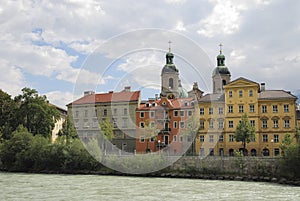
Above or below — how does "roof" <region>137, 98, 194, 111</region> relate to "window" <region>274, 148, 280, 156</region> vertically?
above

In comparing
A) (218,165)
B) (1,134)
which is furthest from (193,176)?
(1,134)

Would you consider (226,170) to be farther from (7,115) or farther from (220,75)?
(220,75)

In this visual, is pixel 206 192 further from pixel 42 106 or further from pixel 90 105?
pixel 90 105

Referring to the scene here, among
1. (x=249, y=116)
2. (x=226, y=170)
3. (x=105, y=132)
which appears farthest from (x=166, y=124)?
(x=226, y=170)

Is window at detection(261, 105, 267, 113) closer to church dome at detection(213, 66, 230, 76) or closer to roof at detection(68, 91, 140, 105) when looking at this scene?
church dome at detection(213, 66, 230, 76)

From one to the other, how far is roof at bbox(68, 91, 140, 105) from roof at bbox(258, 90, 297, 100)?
62.2 ft

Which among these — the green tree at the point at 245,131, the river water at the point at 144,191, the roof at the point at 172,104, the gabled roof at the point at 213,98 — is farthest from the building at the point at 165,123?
the river water at the point at 144,191

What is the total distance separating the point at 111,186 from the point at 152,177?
31.0ft

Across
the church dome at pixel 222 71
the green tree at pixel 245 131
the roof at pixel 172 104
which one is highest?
the church dome at pixel 222 71

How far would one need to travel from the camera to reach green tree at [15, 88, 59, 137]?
2125 inches

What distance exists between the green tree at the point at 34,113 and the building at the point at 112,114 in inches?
286

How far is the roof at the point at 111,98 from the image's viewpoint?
6412 cm

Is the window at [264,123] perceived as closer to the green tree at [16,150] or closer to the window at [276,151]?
the window at [276,151]

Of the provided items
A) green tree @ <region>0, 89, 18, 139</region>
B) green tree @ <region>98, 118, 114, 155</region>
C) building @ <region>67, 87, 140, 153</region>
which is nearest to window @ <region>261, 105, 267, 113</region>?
building @ <region>67, 87, 140, 153</region>
